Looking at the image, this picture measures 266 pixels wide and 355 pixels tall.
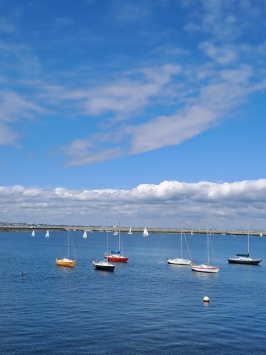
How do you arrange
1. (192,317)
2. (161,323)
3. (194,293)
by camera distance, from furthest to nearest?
(194,293), (192,317), (161,323)

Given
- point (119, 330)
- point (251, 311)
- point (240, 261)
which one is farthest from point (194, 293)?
point (240, 261)

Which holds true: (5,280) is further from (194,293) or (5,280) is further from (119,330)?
(119,330)

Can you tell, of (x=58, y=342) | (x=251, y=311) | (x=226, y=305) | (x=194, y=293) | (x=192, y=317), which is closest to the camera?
→ (x=58, y=342)

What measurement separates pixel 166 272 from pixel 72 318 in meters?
67.7

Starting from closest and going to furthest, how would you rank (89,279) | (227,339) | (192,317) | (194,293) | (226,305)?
1. (227,339)
2. (192,317)
3. (226,305)
4. (194,293)
5. (89,279)

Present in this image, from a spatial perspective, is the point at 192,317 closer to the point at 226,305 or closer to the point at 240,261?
the point at 226,305

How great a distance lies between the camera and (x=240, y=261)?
153 meters

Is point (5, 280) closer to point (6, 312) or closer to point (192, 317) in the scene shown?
point (6, 312)

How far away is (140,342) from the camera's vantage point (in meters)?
47.3

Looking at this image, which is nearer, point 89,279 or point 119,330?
point 119,330

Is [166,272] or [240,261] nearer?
[166,272]

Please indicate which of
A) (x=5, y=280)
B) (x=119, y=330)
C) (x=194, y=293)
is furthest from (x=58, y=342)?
(x=5, y=280)

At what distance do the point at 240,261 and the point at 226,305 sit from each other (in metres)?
86.2

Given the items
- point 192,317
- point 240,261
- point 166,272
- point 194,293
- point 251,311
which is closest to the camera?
point 192,317
